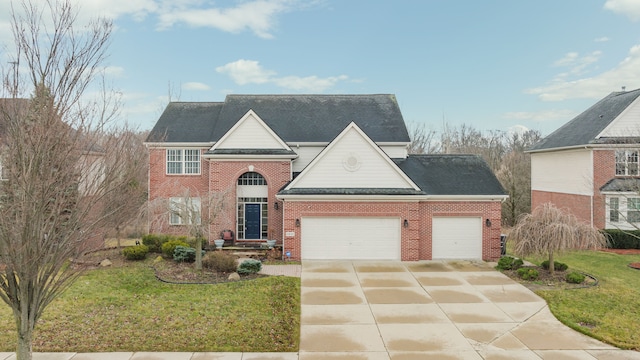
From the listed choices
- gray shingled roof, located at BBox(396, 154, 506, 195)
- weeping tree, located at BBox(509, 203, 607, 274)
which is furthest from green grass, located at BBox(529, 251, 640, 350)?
gray shingled roof, located at BBox(396, 154, 506, 195)

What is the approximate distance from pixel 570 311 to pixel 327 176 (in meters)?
11.0

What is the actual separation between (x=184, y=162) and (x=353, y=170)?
1114 centimetres

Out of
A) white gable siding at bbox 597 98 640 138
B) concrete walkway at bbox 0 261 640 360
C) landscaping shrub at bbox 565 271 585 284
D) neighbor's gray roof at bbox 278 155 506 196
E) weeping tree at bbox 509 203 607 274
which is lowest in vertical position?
concrete walkway at bbox 0 261 640 360

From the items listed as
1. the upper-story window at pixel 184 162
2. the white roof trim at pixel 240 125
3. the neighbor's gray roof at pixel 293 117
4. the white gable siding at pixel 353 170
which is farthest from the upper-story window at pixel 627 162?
the upper-story window at pixel 184 162

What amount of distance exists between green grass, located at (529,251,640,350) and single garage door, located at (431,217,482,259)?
4211 millimetres

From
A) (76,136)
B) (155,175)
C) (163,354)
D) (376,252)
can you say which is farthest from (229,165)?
(76,136)

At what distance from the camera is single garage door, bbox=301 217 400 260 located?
61.0ft

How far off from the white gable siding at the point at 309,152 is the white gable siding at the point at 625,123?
13.3m

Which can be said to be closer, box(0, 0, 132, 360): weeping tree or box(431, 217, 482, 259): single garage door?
box(0, 0, 132, 360): weeping tree

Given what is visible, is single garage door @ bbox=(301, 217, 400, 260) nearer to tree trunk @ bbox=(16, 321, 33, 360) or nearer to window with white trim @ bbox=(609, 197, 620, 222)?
tree trunk @ bbox=(16, 321, 33, 360)

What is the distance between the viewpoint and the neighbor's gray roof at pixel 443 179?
18.5m

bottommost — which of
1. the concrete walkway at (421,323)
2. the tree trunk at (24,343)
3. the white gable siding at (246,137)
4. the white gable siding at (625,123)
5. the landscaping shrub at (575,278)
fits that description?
the concrete walkway at (421,323)

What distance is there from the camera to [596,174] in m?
24.3

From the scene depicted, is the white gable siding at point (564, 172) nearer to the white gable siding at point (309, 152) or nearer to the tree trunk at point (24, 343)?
the white gable siding at point (309, 152)
